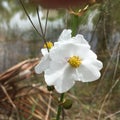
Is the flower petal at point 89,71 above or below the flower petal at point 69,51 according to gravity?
below

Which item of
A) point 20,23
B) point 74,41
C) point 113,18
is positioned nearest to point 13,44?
point 20,23

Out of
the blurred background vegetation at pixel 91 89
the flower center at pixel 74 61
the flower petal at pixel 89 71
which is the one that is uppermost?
the flower center at pixel 74 61

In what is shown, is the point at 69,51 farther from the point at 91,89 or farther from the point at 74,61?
the point at 91,89

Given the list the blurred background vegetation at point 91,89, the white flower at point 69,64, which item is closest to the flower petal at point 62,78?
the white flower at point 69,64

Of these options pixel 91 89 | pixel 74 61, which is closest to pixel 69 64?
pixel 74 61

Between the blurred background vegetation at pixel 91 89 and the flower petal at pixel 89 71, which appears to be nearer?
the flower petal at pixel 89 71

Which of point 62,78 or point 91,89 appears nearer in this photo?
point 62,78

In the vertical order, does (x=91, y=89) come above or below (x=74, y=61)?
below

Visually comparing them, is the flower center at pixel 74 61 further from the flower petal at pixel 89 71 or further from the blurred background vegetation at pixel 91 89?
the blurred background vegetation at pixel 91 89
